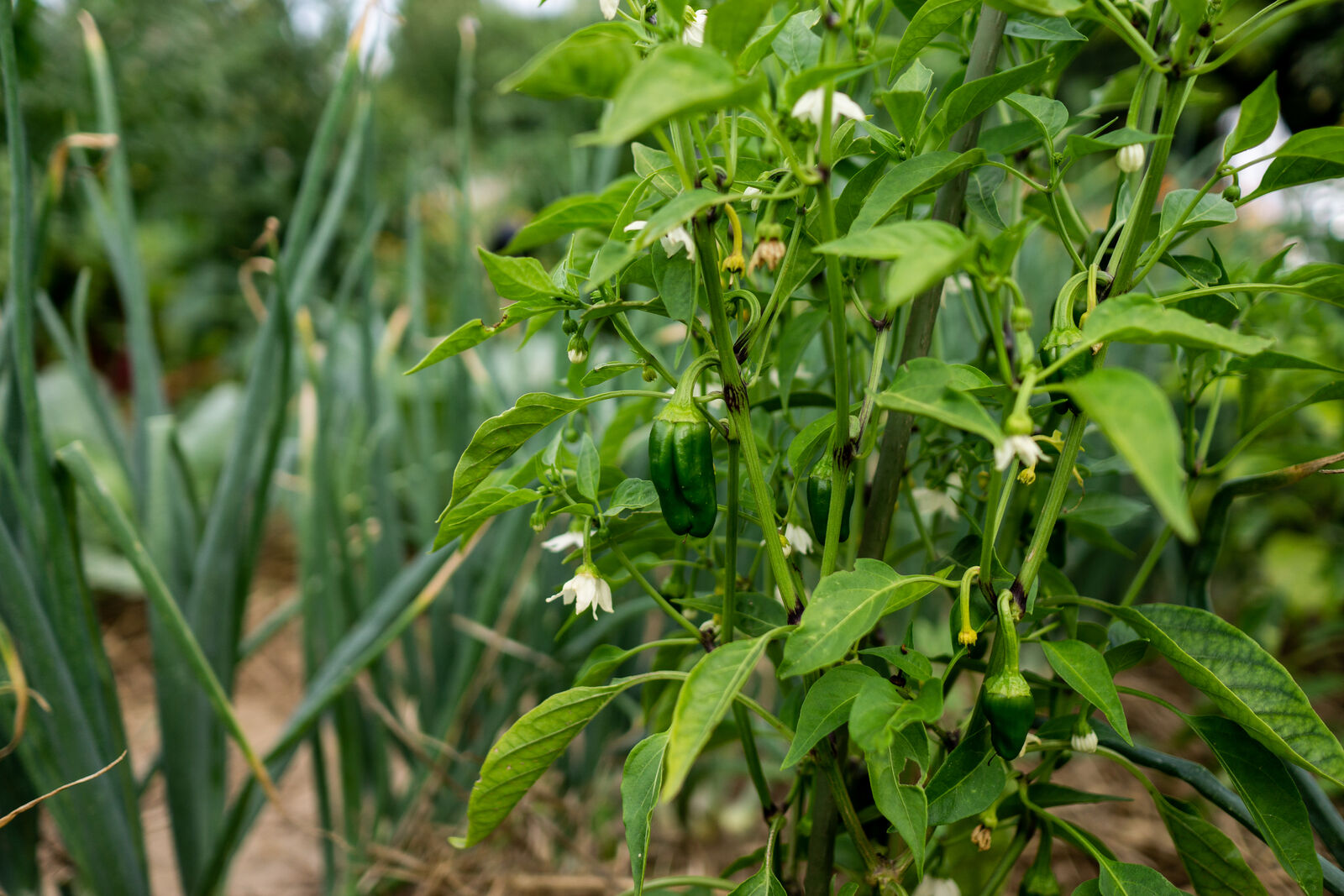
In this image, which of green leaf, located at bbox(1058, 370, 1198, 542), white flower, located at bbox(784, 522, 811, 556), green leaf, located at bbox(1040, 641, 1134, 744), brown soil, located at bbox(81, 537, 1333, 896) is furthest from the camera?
brown soil, located at bbox(81, 537, 1333, 896)

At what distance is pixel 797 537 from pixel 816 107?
20 centimetres

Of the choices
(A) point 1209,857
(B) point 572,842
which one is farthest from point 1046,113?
(B) point 572,842

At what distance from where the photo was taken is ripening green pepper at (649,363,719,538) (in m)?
0.29

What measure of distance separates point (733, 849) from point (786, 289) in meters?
0.75

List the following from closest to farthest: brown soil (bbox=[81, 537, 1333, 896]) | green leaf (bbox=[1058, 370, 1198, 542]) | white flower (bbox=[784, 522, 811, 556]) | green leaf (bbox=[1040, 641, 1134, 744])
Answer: green leaf (bbox=[1058, 370, 1198, 542])
green leaf (bbox=[1040, 641, 1134, 744])
white flower (bbox=[784, 522, 811, 556])
brown soil (bbox=[81, 537, 1333, 896])

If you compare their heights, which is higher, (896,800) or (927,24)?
(927,24)

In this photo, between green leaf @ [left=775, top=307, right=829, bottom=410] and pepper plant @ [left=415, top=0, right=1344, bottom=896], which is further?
green leaf @ [left=775, top=307, right=829, bottom=410]

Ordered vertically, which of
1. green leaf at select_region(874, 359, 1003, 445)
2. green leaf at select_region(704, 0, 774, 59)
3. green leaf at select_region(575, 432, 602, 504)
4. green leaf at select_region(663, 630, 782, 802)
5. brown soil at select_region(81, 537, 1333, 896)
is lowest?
brown soil at select_region(81, 537, 1333, 896)

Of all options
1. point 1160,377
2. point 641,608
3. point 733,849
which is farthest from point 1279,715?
point 1160,377

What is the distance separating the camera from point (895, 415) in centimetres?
38

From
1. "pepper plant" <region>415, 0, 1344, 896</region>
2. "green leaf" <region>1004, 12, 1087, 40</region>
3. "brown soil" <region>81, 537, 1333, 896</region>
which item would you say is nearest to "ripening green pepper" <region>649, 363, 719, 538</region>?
"pepper plant" <region>415, 0, 1344, 896</region>

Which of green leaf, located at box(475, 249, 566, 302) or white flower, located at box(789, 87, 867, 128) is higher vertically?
white flower, located at box(789, 87, 867, 128)

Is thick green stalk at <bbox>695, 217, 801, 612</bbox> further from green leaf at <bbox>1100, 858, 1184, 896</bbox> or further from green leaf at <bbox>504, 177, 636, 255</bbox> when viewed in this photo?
green leaf at <bbox>1100, 858, 1184, 896</bbox>

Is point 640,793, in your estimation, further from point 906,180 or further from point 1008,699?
point 906,180
